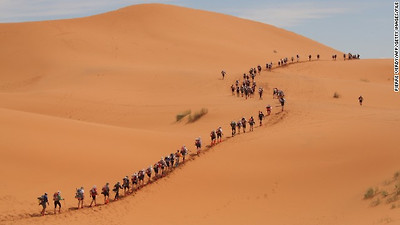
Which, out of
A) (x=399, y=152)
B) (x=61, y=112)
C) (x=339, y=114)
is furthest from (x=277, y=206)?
(x=61, y=112)

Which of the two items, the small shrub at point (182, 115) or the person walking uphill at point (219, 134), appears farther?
the small shrub at point (182, 115)

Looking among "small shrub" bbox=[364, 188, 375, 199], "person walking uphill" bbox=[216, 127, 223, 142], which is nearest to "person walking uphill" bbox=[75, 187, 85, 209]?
"person walking uphill" bbox=[216, 127, 223, 142]

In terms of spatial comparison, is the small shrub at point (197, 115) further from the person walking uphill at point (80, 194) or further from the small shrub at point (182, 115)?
the person walking uphill at point (80, 194)

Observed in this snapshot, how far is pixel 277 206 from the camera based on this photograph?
18219 millimetres

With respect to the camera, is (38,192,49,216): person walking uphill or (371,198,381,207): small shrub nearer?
(371,198,381,207): small shrub

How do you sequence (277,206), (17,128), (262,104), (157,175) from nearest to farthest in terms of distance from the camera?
(277,206) → (157,175) → (17,128) → (262,104)

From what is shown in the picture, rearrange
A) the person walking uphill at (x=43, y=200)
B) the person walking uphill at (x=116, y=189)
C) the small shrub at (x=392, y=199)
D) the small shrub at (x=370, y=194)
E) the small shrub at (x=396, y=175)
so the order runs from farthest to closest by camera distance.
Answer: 1. the person walking uphill at (x=116, y=189)
2. the person walking uphill at (x=43, y=200)
3. the small shrub at (x=396, y=175)
4. the small shrub at (x=370, y=194)
5. the small shrub at (x=392, y=199)

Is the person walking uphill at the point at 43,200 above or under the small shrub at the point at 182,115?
under

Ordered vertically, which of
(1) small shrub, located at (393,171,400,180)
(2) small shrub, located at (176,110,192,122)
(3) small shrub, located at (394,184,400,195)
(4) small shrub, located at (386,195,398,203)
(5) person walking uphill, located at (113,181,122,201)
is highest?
(2) small shrub, located at (176,110,192,122)

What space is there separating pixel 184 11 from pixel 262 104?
54.8 meters

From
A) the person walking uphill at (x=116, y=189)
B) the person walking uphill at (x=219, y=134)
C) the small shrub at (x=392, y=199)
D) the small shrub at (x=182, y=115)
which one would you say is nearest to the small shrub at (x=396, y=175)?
the small shrub at (x=392, y=199)

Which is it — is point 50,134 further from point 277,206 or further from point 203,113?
point 203,113

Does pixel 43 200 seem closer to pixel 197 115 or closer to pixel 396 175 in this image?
pixel 396 175

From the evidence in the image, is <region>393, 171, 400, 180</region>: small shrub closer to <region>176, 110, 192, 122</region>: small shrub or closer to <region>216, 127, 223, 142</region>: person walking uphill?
<region>216, 127, 223, 142</region>: person walking uphill
